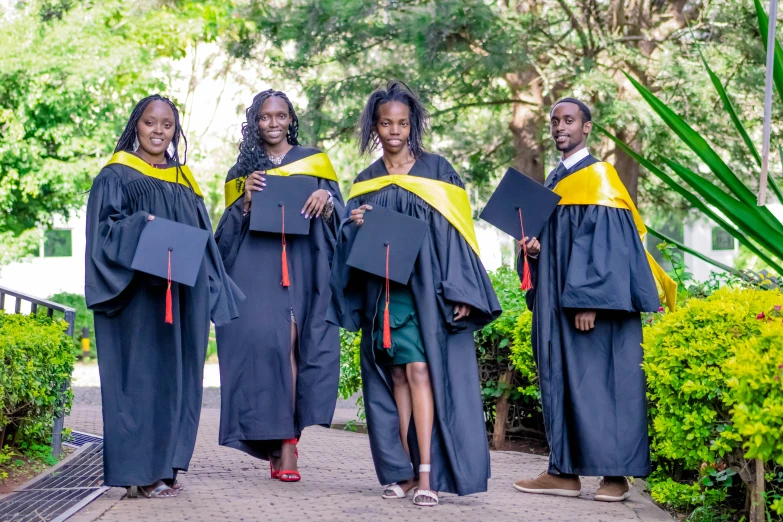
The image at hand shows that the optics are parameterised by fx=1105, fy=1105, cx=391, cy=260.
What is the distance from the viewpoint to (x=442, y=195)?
527cm

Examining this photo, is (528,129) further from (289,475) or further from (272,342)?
(289,475)

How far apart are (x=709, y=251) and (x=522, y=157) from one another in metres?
17.3

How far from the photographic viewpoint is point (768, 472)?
14.7 ft

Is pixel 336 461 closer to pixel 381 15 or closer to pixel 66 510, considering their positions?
pixel 66 510

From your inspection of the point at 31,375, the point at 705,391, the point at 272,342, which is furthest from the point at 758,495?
the point at 31,375

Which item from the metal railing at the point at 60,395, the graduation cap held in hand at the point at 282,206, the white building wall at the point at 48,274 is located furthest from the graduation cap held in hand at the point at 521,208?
the white building wall at the point at 48,274

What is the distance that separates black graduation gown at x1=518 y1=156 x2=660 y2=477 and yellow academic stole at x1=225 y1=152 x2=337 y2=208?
4.63 ft

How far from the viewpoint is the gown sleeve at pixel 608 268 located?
5.25 metres

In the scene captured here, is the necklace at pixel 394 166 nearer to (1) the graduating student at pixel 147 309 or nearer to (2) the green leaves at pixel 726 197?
(1) the graduating student at pixel 147 309

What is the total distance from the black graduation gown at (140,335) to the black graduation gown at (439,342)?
0.77 meters

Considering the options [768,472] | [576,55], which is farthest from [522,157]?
[768,472]

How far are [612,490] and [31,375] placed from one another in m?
3.02

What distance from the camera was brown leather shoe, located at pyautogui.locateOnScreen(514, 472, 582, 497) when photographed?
5.46 m

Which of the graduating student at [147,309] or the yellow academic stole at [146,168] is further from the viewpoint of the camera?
the yellow academic stole at [146,168]
